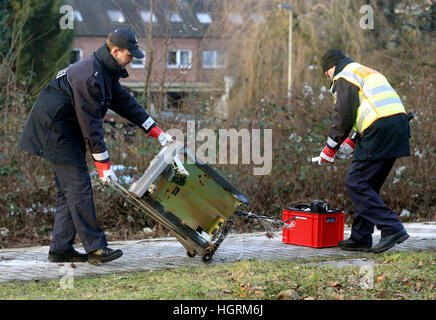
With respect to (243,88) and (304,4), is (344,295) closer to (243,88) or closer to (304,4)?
(243,88)

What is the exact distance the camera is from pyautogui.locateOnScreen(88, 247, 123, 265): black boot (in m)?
5.55

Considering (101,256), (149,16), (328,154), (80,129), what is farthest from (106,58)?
(149,16)

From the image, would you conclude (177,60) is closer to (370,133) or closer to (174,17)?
(174,17)

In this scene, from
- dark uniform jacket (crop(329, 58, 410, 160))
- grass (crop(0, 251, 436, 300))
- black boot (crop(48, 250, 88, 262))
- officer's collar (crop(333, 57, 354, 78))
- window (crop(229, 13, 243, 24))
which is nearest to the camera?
grass (crop(0, 251, 436, 300))

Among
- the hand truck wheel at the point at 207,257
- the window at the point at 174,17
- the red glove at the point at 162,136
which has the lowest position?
the hand truck wheel at the point at 207,257

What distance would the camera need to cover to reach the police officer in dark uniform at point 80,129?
5.34 m

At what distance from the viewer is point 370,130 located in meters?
5.99

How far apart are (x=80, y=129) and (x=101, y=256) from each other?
1.10 metres

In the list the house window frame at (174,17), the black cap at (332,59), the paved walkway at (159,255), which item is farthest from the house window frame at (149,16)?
the black cap at (332,59)

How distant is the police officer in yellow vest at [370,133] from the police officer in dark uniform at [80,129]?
194cm

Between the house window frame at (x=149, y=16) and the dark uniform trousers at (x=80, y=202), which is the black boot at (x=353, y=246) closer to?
the dark uniform trousers at (x=80, y=202)

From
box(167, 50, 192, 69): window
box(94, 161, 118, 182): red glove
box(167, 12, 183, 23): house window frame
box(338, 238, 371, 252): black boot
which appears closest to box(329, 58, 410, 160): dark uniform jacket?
box(338, 238, 371, 252): black boot

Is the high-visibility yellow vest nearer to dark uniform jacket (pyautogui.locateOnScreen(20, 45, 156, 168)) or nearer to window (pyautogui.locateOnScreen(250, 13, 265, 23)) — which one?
dark uniform jacket (pyautogui.locateOnScreen(20, 45, 156, 168))
